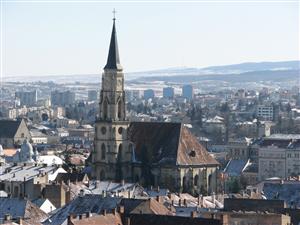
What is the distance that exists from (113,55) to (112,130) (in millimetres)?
4975

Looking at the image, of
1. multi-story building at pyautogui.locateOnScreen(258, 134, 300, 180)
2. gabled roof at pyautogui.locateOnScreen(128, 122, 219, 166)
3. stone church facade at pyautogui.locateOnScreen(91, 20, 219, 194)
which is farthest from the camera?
multi-story building at pyautogui.locateOnScreen(258, 134, 300, 180)

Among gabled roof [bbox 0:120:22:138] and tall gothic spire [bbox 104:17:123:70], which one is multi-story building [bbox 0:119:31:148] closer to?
gabled roof [bbox 0:120:22:138]

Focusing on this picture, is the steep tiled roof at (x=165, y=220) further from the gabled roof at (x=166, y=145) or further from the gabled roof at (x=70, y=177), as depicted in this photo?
the gabled roof at (x=166, y=145)

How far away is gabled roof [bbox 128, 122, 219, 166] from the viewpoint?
92000 millimetres

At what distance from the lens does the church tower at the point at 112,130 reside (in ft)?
301

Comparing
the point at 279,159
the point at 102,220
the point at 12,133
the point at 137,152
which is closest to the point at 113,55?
the point at 137,152

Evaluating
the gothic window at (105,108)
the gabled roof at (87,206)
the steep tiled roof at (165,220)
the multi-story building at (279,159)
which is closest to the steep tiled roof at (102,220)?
the steep tiled roof at (165,220)

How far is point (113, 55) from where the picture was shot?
93250 mm

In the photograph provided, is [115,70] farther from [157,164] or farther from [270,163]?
[270,163]

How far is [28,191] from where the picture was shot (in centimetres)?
7875

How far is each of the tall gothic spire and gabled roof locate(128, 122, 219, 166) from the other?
4.61 meters

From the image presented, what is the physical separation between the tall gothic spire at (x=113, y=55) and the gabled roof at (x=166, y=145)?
4.61m

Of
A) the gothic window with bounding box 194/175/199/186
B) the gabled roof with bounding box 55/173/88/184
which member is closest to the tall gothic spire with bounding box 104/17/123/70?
the gabled roof with bounding box 55/173/88/184

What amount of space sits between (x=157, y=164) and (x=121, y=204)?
3367 centimetres
